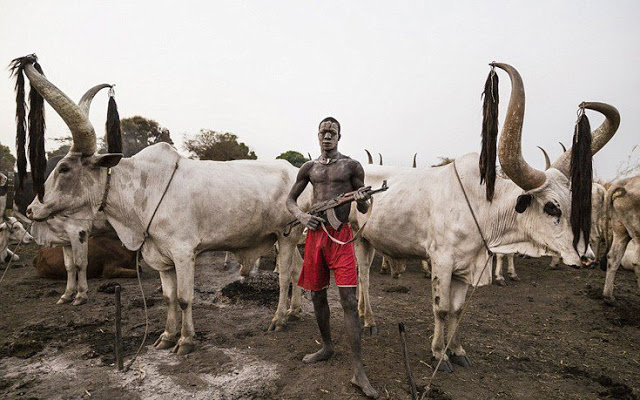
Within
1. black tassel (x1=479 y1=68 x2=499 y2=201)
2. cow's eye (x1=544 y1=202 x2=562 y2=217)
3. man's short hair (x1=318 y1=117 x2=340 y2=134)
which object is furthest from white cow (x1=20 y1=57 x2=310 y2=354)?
cow's eye (x1=544 y1=202 x2=562 y2=217)

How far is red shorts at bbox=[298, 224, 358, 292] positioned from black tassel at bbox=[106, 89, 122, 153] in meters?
3.17

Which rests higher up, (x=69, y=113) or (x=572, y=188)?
(x=69, y=113)

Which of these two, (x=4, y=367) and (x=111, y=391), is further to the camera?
(x=4, y=367)

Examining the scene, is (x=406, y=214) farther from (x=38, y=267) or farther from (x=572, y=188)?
(x=38, y=267)

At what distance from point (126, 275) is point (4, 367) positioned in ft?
13.0

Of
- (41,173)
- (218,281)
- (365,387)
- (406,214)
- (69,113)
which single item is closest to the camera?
(365,387)

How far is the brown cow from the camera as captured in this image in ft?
25.1

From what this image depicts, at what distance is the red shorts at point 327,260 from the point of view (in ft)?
11.4

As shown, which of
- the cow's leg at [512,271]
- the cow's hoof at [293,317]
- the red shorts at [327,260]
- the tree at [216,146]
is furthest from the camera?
the tree at [216,146]

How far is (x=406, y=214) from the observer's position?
4.41 m

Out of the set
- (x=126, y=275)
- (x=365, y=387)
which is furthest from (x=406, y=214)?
(x=126, y=275)

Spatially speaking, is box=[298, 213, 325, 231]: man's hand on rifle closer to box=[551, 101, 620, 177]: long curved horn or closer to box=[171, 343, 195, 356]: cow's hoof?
box=[171, 343, 195, 356]: cow's hoof

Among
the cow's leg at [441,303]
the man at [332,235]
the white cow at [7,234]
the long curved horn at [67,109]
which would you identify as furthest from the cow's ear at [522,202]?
the white cow at [7,234]

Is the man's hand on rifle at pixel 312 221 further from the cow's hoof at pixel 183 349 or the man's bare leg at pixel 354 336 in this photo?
the cow's hoof at pixel 183 349
